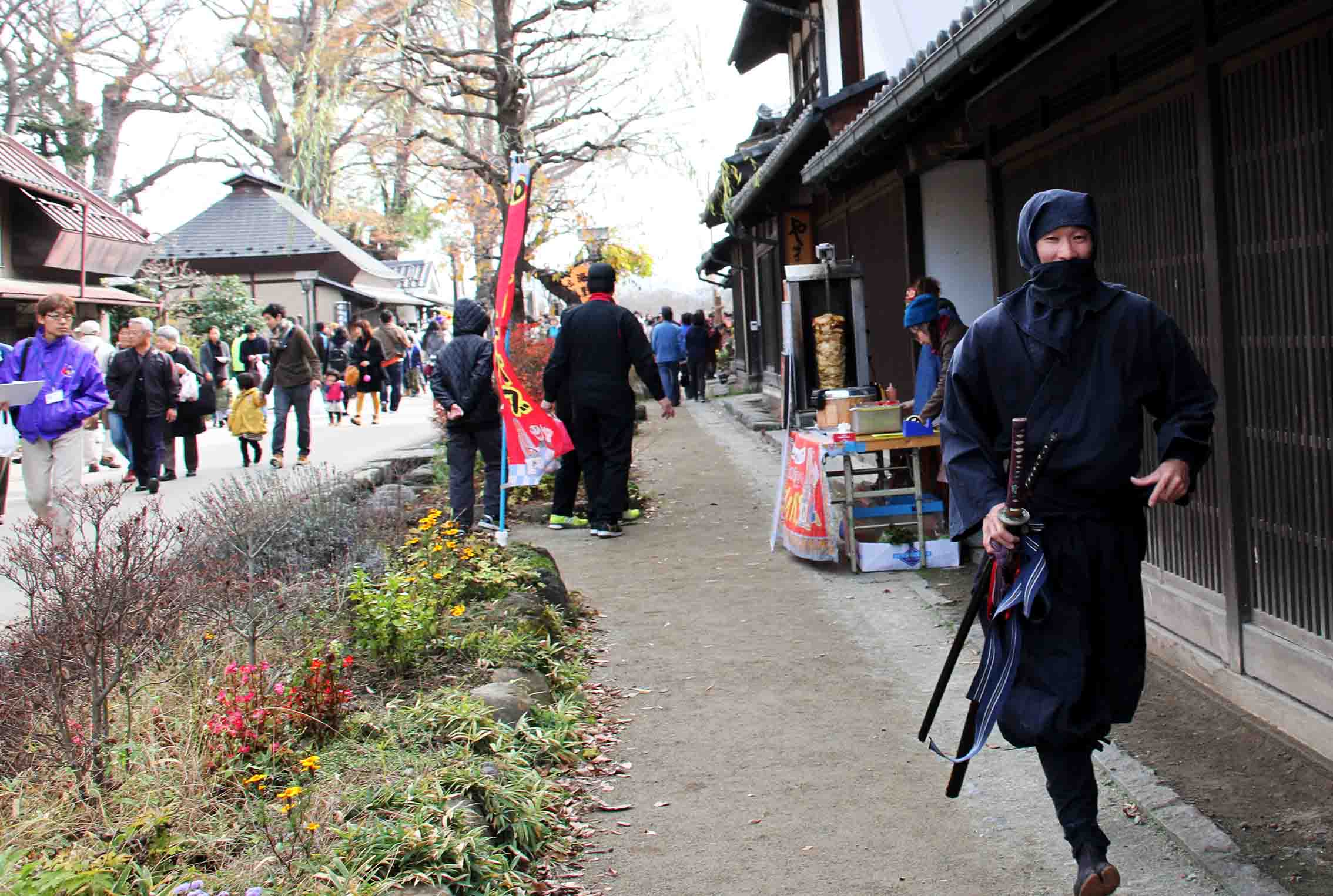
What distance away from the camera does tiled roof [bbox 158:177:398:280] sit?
146ft

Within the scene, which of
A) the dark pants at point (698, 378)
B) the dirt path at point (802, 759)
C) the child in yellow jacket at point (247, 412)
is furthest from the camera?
the dark pants at point (698, 378)

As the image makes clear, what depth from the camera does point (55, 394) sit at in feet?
29.9

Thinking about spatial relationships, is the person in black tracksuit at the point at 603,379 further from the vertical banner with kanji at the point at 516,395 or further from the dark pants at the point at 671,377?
the dark pants at the point at 671,377

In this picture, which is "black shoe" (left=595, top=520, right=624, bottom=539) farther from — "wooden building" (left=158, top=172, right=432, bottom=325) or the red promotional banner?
"wooden building" (left=158, top=172, right=432, bottom=325)

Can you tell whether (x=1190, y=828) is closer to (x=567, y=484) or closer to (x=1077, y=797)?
(x=1077, y=797)

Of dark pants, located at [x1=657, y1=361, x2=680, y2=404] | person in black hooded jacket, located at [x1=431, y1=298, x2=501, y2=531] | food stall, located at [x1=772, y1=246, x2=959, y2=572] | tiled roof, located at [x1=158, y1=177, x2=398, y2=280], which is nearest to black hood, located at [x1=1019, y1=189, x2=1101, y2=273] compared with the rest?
food stall, located at [x1=772, y1=246, x2=959, y2=572]

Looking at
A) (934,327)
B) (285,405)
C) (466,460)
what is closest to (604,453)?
(466,460)

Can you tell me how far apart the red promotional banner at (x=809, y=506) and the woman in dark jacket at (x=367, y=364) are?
16.3m

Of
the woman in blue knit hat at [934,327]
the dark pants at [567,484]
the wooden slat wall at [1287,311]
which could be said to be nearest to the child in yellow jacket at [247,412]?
the dark pants at [567,484]

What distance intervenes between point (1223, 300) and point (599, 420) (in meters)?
5.99

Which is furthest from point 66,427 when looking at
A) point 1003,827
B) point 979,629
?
point 1003,827

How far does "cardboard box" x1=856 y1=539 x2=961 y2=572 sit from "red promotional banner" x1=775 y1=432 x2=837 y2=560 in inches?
11.8

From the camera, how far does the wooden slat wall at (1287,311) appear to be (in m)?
4.55

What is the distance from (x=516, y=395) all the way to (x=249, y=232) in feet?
130
